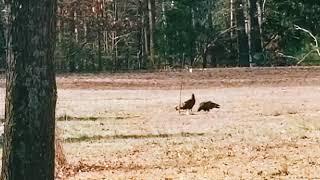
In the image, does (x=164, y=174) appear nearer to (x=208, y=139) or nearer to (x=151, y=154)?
(x=151, y=154)

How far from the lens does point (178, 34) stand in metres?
56.2

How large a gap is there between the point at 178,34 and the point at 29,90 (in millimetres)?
49877

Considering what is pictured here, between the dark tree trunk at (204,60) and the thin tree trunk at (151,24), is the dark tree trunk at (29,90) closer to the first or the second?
the dark tree trunk at (204,60)

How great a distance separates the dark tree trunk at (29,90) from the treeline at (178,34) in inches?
Result: 1690

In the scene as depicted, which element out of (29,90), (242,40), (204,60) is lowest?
(204,60)

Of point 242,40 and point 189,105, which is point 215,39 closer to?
point 242,40

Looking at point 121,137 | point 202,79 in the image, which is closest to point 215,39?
point 202,79

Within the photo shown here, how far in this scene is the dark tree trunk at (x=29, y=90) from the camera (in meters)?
6.46

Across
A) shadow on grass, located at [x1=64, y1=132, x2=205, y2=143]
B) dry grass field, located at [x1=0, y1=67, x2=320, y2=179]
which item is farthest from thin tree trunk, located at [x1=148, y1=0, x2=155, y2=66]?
shadow on grass, located at [x1=64, y1=132, x2=205, y2=143]

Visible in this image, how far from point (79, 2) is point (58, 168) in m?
46.5

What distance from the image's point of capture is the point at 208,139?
1466 cm

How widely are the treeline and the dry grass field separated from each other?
1636 centimetres

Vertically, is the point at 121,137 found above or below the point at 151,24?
below

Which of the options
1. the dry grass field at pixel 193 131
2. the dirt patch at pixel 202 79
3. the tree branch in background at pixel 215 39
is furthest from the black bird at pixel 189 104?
the tree branch in background at pixel 215 39
